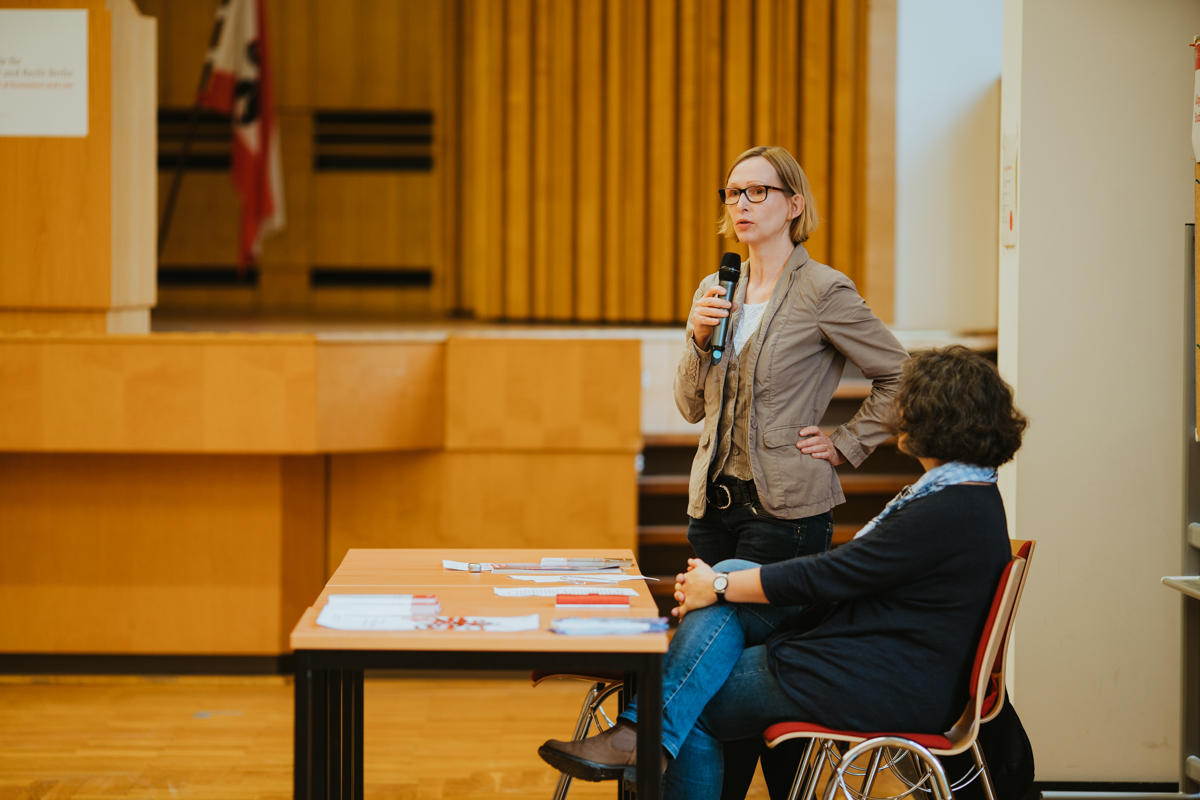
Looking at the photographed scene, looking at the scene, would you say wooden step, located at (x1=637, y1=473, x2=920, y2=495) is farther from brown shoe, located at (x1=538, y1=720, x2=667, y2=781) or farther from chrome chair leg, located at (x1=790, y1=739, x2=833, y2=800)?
brown shoe, located at (x1=538, y1=720, x2=667, y2=781)

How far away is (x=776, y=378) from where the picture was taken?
7.67 feet

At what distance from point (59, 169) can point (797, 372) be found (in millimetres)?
2757

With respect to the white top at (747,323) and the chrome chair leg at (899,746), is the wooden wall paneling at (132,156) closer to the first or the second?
the white top at (747,323)

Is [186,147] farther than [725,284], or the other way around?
[186,147]

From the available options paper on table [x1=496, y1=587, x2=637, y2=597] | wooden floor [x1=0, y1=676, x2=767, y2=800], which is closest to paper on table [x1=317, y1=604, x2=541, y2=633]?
paper on table [x1=496, y1=587, x2=637, y2=597]

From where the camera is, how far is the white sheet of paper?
3836 mm

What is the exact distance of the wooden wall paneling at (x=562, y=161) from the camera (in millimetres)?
6258

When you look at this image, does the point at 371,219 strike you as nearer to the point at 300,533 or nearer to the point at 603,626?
the point at 300,533

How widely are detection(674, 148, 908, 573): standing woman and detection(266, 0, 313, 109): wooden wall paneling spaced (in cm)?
610

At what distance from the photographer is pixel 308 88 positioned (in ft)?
25.7

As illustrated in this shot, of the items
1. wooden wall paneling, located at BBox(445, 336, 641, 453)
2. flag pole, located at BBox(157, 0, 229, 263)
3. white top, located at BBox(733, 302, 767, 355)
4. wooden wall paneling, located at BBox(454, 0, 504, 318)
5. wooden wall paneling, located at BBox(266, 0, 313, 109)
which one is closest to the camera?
white top, located at BBox(733, 302, 767, 355)

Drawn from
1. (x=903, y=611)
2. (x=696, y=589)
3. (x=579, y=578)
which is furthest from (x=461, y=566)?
(x=903, y=611)

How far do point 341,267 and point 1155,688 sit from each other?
6.14m

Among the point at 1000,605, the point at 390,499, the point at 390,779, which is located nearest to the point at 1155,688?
the point at 1000,605
